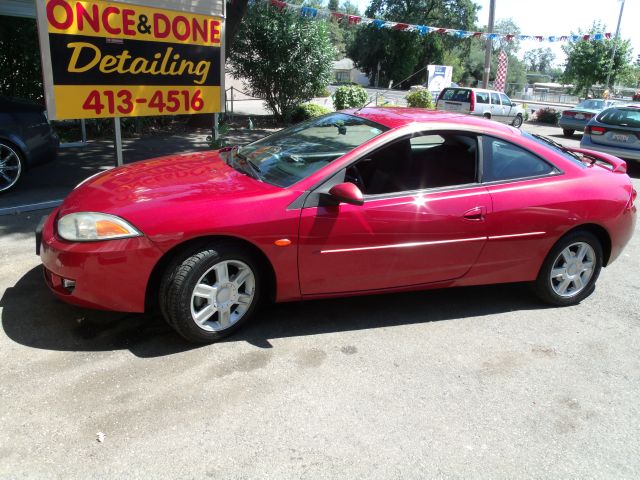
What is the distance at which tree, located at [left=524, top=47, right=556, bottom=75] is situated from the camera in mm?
138000

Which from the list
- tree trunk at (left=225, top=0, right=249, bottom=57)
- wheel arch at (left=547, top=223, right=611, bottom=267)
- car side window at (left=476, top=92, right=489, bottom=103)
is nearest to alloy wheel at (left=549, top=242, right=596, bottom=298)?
wheel arch at (left=547, top=223, right=611, bottom=267)

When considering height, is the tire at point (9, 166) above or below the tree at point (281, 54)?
below

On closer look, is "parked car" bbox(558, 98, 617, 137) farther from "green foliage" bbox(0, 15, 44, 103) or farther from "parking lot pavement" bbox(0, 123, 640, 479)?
"green foliage" bbox(0, 15, 44, 103)

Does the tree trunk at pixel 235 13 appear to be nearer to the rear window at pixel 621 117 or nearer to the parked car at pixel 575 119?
the rear window at pixel 621 117

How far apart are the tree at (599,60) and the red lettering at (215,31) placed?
32738mm

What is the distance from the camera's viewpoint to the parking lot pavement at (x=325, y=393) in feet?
8.17

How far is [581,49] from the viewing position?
3375cm

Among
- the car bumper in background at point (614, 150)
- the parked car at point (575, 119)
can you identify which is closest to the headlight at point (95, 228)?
the car bumper in background at point (614, 150)

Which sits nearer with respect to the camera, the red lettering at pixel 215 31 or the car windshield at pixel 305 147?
the car windshield at pixel 305 147

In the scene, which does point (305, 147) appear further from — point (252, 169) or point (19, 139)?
point (19, 139)

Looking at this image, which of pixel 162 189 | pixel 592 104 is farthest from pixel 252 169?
pixel 592 104

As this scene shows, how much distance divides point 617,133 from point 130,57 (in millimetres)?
9898

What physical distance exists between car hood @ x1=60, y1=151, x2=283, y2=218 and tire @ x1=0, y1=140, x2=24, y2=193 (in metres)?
3.41

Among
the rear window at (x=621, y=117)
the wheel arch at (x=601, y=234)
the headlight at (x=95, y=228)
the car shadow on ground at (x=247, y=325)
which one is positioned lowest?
the car shadow on ground at (x=247, y=325)
